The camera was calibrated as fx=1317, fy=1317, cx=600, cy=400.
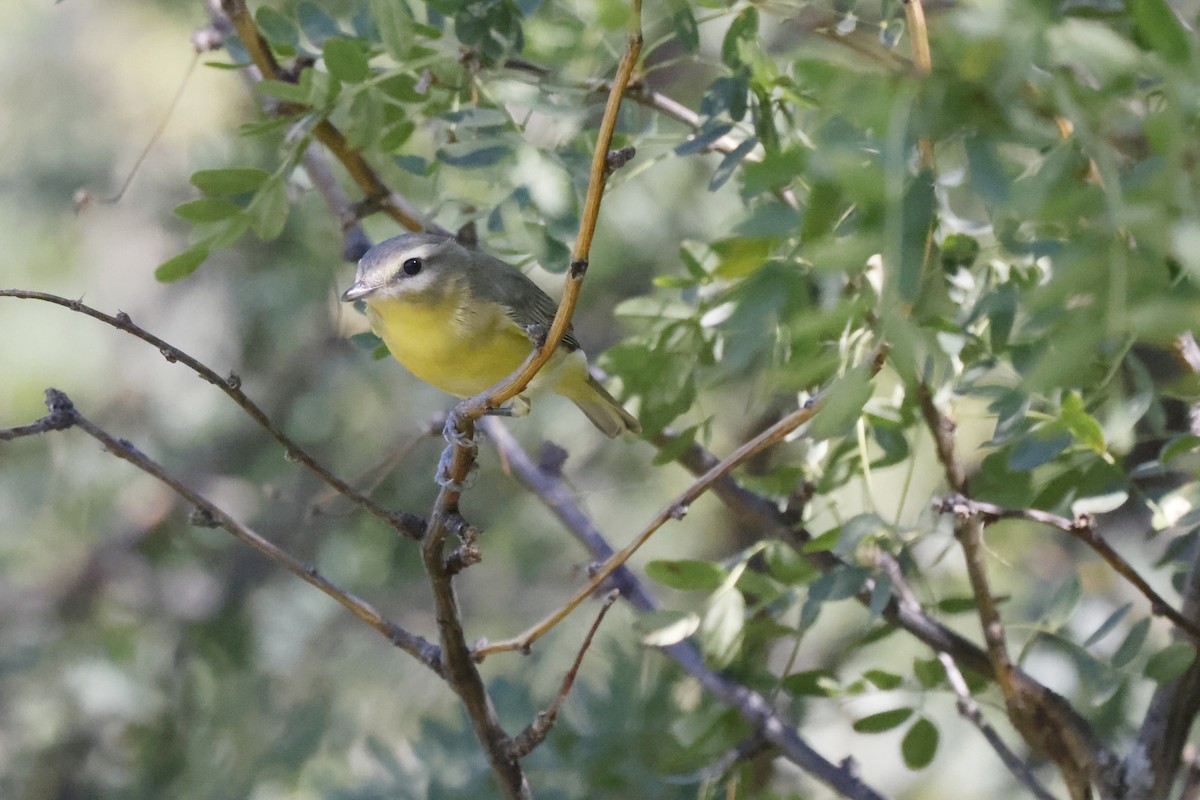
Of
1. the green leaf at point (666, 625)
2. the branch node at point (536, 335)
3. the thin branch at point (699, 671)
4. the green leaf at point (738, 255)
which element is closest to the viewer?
the branch node at point (536, 335)

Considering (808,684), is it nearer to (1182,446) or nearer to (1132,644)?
(1132,644)

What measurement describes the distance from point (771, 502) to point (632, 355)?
1.58ft

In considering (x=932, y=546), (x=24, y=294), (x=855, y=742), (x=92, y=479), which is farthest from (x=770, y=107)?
(x=92, y=479)

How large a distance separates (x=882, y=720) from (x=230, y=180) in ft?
4.95

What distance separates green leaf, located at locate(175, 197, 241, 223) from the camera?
88.1 inches

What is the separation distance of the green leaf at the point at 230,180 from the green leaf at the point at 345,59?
22 centimetres

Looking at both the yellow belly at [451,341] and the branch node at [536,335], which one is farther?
the yellow belly at [451,341]

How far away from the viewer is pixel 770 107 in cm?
212

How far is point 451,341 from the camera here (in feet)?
9.45

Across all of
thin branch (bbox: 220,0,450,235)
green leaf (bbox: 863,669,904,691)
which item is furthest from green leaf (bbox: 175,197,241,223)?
green leaf (bbox: 863,669,904,691)

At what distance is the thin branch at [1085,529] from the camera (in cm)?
205

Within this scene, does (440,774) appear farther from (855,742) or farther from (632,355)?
(855,742)

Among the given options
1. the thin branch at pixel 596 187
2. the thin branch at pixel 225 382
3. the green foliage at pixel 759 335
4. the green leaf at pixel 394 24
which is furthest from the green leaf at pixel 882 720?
the green leaf at pixel 394 24

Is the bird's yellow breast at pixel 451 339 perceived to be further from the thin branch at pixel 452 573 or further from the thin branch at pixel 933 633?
the thin branch at pixel 452 573
